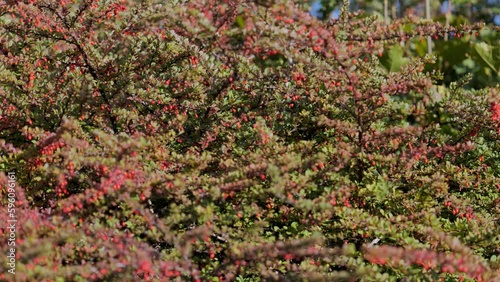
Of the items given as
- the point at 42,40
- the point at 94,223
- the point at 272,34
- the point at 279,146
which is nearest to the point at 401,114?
the point at 279,146

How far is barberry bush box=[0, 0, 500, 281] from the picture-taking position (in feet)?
9.65

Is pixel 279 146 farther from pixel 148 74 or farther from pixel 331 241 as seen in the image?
pixel 148 74

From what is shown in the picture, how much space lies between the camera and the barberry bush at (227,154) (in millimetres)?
2941

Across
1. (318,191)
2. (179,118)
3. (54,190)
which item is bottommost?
(54,190)

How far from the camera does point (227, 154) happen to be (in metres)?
3.91

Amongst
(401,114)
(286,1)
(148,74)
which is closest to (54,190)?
(148,74)

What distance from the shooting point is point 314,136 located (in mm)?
4539

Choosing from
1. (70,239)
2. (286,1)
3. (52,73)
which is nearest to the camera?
(70,239)

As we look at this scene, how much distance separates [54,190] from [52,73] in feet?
3.47

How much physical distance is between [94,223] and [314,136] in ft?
7.09

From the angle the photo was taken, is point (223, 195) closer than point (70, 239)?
No

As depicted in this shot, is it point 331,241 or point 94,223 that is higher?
point 331,241

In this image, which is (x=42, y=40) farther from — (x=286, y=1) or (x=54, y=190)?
(x=286, y=1)

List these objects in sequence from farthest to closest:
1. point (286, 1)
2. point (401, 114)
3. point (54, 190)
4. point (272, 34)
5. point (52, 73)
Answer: point (401, 114) < point (52, 73) < point (54, 190) < point (272, 34) < point (286, 1)
